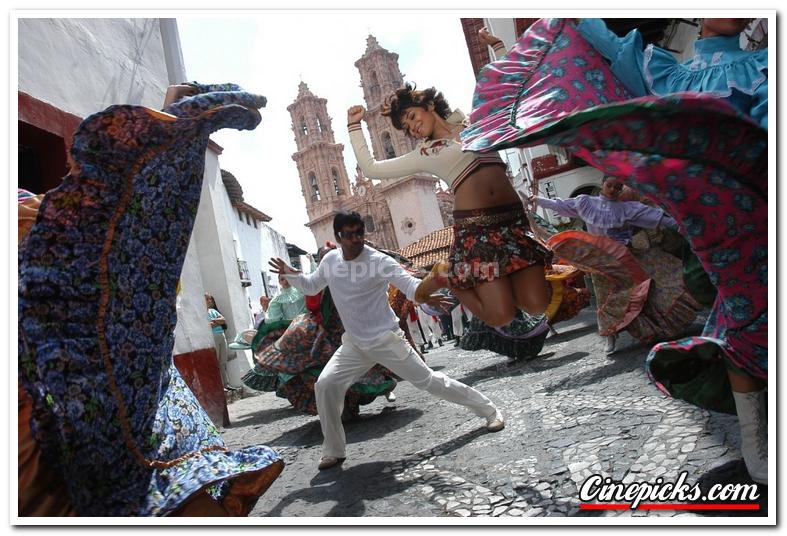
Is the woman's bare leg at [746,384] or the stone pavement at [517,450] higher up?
the woman's bare leg at [746,384]

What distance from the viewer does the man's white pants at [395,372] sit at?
4234 mm

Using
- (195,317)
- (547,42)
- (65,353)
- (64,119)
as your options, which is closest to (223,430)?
(195,317)

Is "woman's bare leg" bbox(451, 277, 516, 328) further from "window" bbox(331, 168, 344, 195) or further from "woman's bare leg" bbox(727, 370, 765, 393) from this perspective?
"window" bbox(331, 168, 344, 195)

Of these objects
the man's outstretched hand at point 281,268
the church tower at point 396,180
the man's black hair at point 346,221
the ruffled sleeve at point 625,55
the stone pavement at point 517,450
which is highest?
the church tower at point 396,180

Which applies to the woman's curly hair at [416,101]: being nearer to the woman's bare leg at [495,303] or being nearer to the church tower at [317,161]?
the woman's bare leg at [495,303]

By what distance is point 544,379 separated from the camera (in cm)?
568

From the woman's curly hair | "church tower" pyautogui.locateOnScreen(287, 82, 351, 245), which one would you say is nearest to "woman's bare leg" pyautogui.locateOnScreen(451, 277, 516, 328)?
the woman's curly hair

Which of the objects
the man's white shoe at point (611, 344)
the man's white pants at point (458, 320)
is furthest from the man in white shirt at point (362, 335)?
the man's white pants at point (458, 320)

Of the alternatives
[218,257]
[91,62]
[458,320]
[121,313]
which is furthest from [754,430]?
[458,320]

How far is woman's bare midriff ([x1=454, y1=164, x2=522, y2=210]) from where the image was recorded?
340 centimetres

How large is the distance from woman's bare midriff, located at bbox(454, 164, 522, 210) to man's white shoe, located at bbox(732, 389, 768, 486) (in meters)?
1.58

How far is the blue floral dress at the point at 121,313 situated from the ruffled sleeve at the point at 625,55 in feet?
4.73

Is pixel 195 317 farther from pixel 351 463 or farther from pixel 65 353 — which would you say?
pixel 65 353
